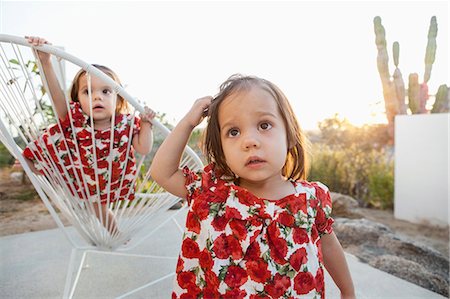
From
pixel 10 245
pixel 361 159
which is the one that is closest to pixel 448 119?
pixel 361 159

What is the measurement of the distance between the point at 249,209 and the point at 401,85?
6.00 m

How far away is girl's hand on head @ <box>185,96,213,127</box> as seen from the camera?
1013 mm

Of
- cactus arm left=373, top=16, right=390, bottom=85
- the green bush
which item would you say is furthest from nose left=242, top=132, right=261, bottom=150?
cactus arm left=373, top=16, right=390, bottom=85

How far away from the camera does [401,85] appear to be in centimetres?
605

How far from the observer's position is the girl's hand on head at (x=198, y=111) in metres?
1.01

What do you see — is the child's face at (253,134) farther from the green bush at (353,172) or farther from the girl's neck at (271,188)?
the green bush at (353,172)

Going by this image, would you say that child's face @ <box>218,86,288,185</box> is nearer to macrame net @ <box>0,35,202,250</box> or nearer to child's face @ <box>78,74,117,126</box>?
macrame net @ <box>0,35,202,250</box>

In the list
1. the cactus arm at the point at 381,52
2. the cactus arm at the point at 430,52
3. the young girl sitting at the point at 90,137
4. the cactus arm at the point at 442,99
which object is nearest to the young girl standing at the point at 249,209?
the young girl sitting at the point at 90,137

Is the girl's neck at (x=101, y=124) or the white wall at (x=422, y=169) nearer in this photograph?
the girl's neck at (x=101, y=124)

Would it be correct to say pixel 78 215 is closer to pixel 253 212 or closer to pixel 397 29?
pixel 253 212

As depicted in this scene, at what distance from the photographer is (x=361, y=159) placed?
15.6 feet

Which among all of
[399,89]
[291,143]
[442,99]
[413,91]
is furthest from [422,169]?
[291,143]

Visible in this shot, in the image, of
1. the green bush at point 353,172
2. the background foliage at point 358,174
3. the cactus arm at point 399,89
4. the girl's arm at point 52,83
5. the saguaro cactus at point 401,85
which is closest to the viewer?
the girl's arm at point 52,83

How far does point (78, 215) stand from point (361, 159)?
405 centimetres
